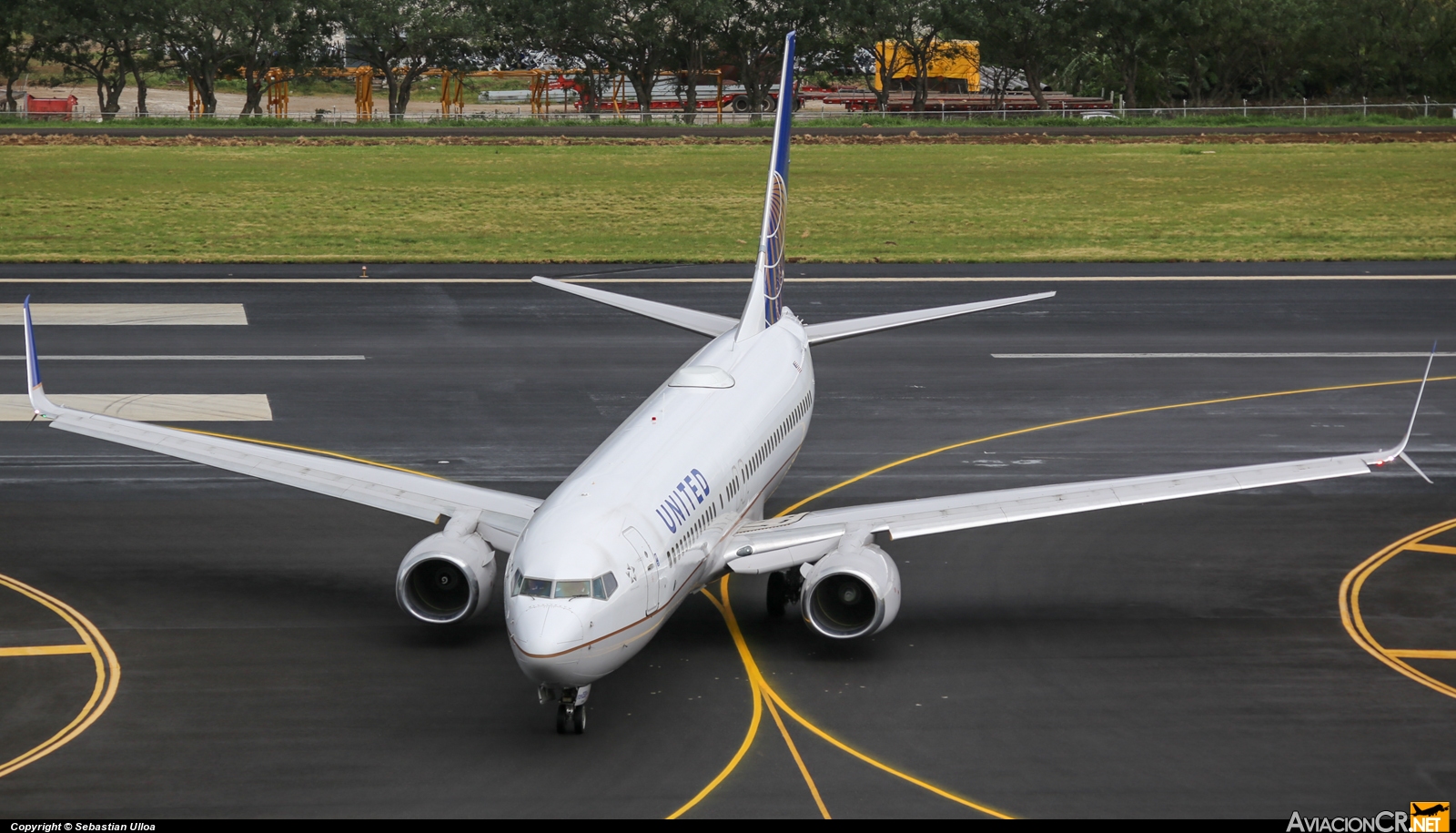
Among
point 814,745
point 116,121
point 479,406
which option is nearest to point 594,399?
point 479,406

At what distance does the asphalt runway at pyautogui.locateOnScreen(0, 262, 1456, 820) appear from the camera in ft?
60.6

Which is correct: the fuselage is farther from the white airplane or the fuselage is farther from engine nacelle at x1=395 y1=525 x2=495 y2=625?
engine nacelle at x1=395 y1=525 x2=495 y2=625

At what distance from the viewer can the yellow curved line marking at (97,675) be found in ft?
63.0

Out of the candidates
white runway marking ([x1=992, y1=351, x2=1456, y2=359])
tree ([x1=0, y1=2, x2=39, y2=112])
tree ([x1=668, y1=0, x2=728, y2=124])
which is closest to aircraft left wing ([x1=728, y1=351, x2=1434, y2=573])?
white runway marking ([x1=992, y1=351, x2=1456, y2=359])

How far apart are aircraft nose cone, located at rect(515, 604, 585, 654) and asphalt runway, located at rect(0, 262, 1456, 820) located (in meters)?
1.81

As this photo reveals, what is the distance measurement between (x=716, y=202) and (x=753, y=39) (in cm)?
6088

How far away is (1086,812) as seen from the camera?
57.5ft

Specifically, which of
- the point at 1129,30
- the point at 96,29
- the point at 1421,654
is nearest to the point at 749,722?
the point at 1421,654

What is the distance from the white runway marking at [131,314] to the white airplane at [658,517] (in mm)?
24035

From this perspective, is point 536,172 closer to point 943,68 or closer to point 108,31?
point 108,31

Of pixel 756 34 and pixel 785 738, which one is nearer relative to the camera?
pixel 785 738

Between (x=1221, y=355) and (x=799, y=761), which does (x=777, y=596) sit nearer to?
(x=799, y=761)

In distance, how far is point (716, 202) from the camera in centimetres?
7481

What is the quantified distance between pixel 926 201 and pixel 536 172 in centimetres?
2384
